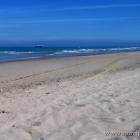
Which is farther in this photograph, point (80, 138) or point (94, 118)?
point (94, 118)

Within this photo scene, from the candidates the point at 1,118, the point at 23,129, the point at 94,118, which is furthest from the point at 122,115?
the point at 1,118

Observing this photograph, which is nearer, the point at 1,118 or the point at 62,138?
the point at 62,138

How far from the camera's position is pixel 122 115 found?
13.3ft

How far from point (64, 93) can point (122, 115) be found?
246 cm

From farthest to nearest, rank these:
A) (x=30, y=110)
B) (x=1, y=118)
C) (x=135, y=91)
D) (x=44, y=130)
A: (x=135, y=91)
(x=30, y=110)
(x=1, y=118)
(x=44, y=130)

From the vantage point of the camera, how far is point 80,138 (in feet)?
10.8

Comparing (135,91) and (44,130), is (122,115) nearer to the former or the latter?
(44,130)

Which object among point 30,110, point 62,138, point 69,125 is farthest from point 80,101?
point 62,138

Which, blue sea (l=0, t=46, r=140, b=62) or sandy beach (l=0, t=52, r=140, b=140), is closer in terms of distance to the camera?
sandy beach (l=0, t=52, r=140, b=140)

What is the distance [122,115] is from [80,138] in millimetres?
1055

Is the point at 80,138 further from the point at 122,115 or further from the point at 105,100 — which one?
the point at 105,100

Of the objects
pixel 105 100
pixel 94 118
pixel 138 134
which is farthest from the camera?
pixel 105 100

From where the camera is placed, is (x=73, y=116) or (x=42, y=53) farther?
(x=42, y=53)

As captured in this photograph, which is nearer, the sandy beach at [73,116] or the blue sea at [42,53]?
the sandy beach at [73,116]
